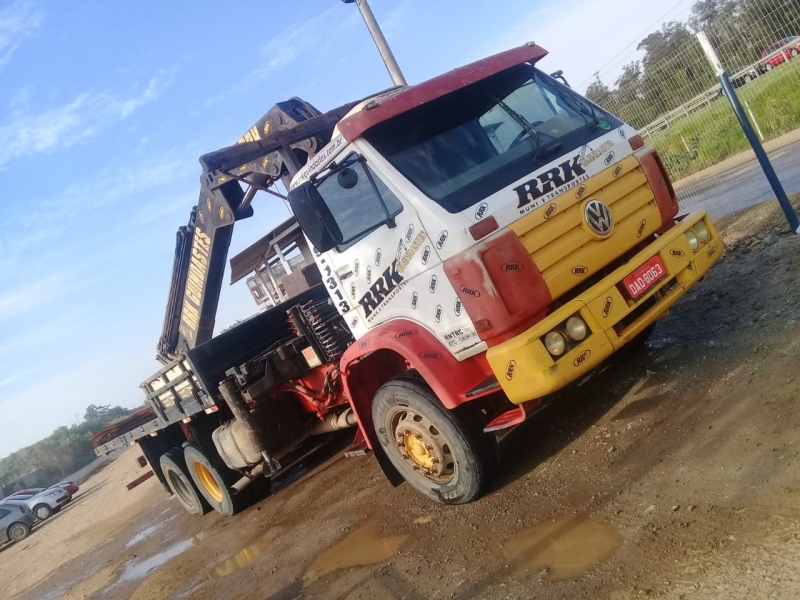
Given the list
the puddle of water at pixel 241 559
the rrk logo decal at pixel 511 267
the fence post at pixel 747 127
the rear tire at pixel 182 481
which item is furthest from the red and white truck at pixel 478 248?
the rear tire at pixel 182 481

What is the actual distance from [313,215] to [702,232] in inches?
107

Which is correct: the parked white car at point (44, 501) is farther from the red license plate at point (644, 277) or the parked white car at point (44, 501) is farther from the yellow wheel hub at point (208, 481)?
the red license plate at point (644, 277)

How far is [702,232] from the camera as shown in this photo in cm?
448

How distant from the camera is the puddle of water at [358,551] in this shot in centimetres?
448

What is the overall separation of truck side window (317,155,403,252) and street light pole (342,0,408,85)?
905 centimetres

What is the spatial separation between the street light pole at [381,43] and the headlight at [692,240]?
9417 mm

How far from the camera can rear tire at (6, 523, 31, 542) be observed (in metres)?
18.5

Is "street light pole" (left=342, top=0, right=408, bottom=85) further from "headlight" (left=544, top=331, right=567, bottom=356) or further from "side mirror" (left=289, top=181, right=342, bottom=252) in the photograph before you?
"headlight" (left=544, top=331, right=567, bottom=356)

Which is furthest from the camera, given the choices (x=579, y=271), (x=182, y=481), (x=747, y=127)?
(x=182, y=481)

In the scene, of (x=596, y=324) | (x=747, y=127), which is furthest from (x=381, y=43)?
(x=596, y=324)

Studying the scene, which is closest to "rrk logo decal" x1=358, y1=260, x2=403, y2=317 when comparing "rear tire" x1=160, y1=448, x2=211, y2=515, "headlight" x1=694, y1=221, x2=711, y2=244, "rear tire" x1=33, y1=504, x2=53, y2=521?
"headlight" x1=694, y1=221, x2=711, y2=244

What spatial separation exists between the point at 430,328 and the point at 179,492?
6312mm

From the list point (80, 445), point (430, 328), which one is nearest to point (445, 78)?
point (430, 328)

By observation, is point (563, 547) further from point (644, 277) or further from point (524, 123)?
point (524, 123)
